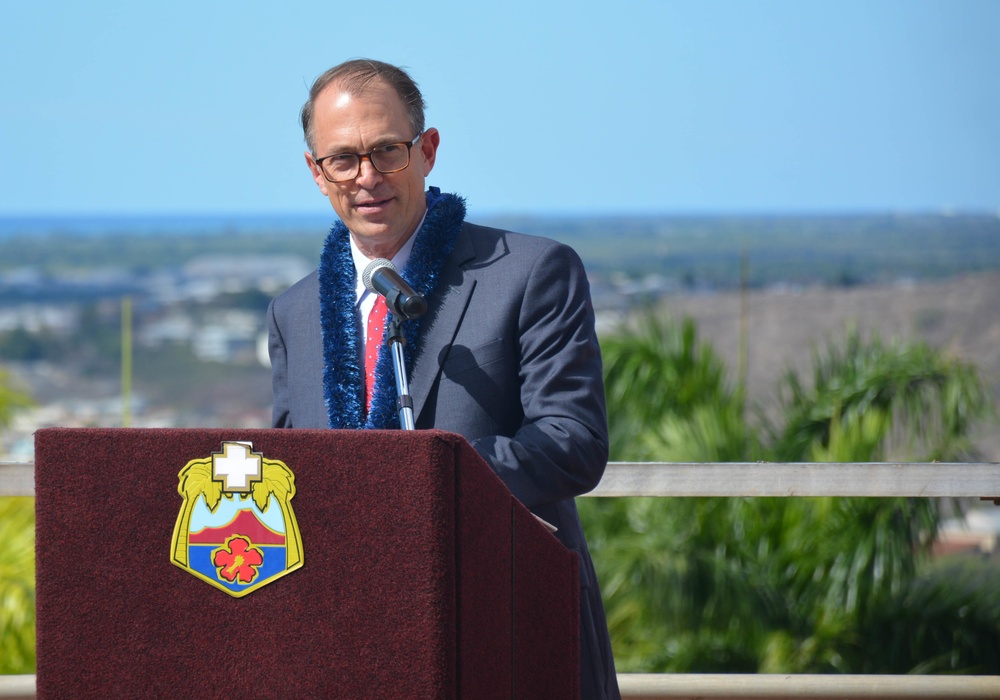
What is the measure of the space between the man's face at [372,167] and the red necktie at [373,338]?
0.10 meters

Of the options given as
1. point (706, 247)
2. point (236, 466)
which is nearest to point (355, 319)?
point (236, 466)

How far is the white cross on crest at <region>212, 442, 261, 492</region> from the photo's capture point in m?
1.56

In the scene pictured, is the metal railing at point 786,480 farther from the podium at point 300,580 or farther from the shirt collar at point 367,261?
the podium at point 300,580

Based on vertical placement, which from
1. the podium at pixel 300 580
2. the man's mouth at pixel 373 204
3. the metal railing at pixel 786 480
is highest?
the man's mouth at pixel 373 204

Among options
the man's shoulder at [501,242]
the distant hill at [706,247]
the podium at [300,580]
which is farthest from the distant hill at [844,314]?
the podium at [300,580]

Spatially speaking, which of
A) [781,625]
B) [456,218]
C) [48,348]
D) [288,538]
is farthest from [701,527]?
[48,348]

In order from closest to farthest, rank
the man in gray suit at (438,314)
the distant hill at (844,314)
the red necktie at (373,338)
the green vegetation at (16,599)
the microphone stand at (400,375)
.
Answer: the microphone stand at (400,375) → the man in gray suit at (438,314) → the red necktie at (373,338) → the green vegetation at (16,599) → the distant hill at (844,314)

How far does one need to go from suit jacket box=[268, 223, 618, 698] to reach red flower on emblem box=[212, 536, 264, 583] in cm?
46

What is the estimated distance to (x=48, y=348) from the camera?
67.6 meters

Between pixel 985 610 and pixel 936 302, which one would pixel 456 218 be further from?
pixel 936 302

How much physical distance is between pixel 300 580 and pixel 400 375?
→ 42 centimetres

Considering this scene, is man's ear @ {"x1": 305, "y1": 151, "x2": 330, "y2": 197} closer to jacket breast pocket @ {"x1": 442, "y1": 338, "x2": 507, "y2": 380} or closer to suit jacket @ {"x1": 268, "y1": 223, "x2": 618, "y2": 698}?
suit jacket @ {"x1": 268, "y1": 223, "x2": 618, "y2": 698}

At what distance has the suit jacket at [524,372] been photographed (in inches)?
78.6

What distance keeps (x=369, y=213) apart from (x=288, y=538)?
0.82m
